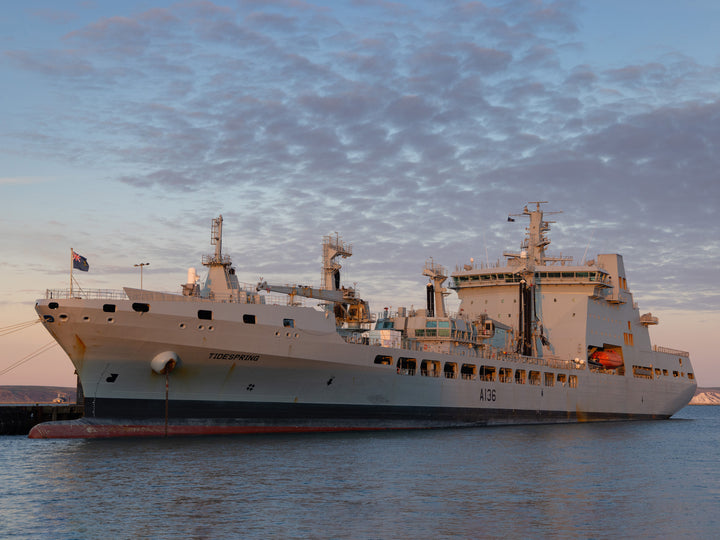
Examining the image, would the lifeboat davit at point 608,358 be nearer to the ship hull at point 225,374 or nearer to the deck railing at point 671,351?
the deck railing at point 671,351

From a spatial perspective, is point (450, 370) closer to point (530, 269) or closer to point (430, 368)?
point (430, 368)

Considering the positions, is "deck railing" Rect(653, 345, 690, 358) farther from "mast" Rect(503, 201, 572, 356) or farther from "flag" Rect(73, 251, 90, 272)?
"flag" Rect(73, 251, 90, 272)

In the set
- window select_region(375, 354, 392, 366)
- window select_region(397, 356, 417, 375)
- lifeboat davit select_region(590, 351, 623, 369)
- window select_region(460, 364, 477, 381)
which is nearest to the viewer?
window select_region(375, 354, 392, 366)

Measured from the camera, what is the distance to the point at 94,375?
105ft

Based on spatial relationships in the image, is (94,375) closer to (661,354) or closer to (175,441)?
(175,441)

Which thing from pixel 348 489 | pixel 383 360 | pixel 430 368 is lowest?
A: pixel 348 489

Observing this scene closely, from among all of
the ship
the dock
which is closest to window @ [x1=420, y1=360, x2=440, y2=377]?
the ship

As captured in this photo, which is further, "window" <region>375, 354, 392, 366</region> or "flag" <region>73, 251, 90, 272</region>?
"window" <region>375, 354, 392, 366</region>

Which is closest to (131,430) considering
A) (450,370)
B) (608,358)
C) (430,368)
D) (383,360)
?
(383,360)

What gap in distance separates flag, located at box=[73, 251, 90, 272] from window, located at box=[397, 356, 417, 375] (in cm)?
1683

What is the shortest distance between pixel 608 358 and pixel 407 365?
71.6 ft

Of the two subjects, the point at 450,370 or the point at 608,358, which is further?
the point at 608,358

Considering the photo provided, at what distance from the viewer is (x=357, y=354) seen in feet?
121

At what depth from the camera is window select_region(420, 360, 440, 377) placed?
1645 inches
